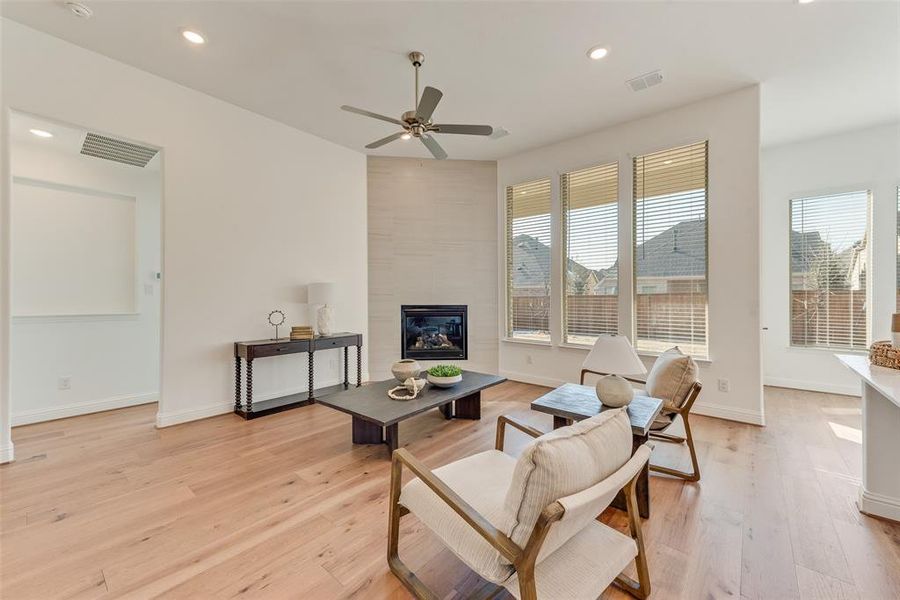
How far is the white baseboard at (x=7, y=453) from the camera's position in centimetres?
259

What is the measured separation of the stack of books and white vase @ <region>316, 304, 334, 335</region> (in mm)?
188

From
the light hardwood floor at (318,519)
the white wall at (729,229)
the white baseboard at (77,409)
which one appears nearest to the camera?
the light hardwood floor at (318,519)

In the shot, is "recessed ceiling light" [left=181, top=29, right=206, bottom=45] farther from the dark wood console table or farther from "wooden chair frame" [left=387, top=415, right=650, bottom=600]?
"wooden chair frame" [left=387, top=415, right=650, bottom=600]

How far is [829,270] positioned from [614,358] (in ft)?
14.1

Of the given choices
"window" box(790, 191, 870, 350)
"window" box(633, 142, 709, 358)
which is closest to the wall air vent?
"window" box(633, 142, 709, 358)

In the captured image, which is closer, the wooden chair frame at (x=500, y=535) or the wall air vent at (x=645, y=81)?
the wooden chair frame at (x=500, y=535)

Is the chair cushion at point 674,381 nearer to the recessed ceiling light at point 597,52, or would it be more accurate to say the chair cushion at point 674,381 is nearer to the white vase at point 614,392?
the white vase at point 614,392

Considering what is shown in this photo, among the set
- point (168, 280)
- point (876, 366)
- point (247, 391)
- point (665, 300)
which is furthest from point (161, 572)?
point (665, 300)

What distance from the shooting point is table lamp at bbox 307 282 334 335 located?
4164mm

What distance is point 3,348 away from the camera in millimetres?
2580

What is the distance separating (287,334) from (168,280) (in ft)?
4.15

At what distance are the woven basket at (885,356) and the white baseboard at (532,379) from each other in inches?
112

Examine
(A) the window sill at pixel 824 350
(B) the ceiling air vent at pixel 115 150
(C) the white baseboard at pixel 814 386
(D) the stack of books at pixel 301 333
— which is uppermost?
(B) the ceiling air vent at pixel 115 150

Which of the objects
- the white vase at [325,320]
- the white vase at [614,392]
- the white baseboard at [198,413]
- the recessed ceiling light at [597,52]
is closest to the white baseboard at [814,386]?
the white vase at [614,392]
